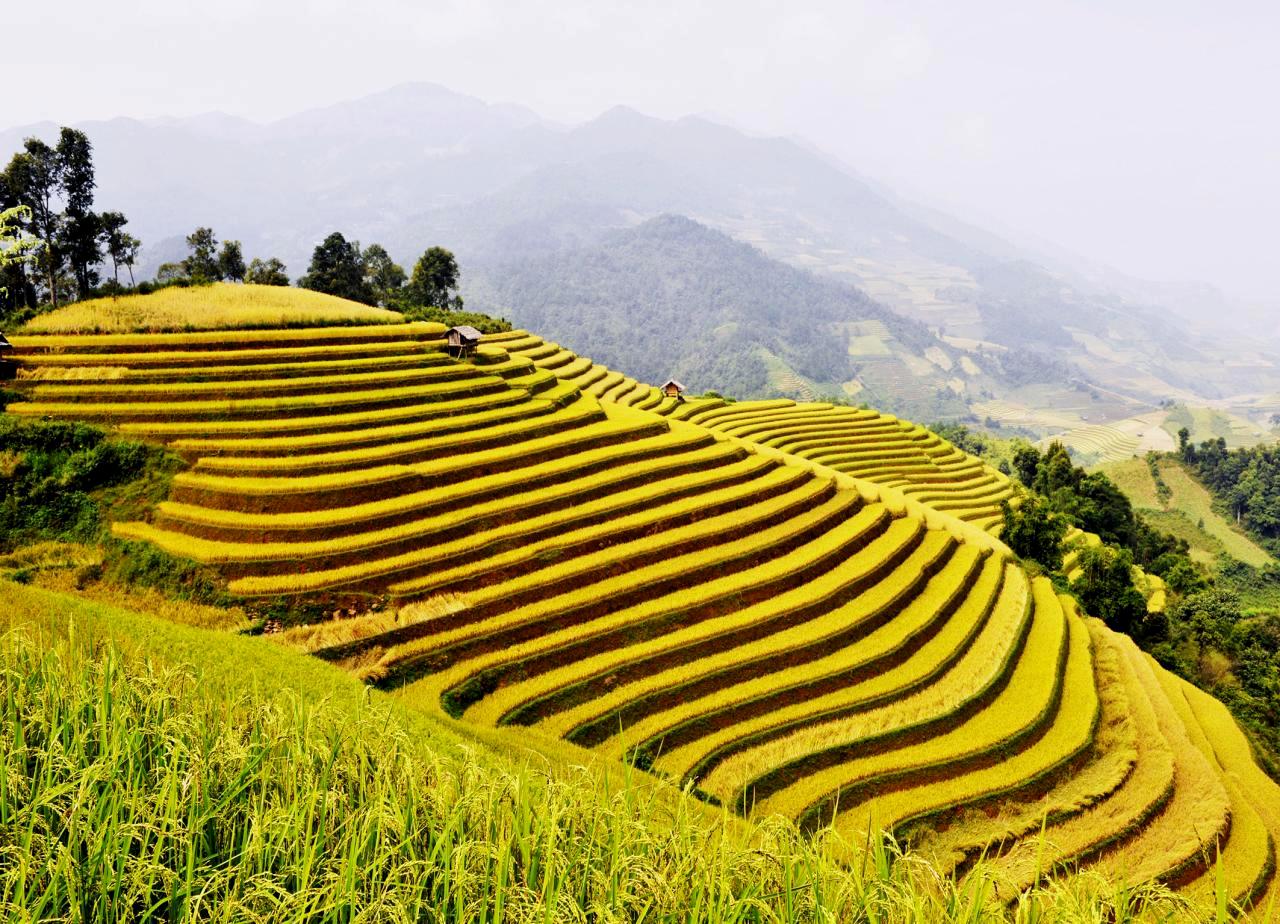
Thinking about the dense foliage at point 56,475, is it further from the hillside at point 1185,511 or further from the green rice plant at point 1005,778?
the hillside at point 1185,511

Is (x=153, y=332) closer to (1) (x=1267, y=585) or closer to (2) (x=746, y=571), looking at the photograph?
(2) (x=746, y=571)

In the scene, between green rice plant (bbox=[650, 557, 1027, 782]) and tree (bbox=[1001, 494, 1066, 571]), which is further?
tree (bbox=[1001, 494, 1066, 571])

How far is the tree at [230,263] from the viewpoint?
50000mm

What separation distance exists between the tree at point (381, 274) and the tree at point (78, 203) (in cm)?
2418

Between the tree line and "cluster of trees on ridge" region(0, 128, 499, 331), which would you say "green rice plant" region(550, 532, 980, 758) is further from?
"cluster of trees on ridge" region(0, 128, 499, 331)

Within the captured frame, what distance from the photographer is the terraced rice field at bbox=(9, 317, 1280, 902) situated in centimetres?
1487

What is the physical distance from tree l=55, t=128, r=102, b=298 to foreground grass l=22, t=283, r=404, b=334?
881cm

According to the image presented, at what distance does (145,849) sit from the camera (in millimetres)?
4289

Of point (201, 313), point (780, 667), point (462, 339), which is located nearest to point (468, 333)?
point (462, 339)

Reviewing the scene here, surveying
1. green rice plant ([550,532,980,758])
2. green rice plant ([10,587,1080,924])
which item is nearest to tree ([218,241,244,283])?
green rice plant ([550,532,980,758])

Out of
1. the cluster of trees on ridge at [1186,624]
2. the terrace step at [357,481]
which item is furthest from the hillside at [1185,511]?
the terrace step at [357,481]

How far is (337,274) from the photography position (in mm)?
56656

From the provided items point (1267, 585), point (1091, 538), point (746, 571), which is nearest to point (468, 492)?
point (746, 571)

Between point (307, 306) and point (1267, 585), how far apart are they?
8067 centimetres
